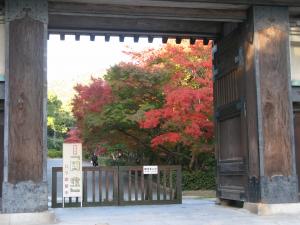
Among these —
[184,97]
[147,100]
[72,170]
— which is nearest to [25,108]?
[72,170]

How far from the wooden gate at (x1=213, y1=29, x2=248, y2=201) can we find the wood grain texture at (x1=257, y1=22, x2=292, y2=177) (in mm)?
858

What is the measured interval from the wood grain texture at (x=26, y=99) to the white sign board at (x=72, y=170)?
3354 millimetres

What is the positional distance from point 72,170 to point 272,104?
19.3 feet

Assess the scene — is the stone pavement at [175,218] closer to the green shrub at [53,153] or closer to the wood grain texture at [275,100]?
the wood grain texture at [275,100]

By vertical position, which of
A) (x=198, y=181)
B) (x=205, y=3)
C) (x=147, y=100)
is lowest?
(x=198, y=181)

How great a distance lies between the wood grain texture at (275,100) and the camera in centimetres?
1059

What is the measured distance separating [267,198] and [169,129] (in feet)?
31.2

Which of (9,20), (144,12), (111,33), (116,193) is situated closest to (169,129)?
A: (116,193)

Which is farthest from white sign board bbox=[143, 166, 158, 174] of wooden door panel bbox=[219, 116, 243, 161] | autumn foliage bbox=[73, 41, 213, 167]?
autumn foliage bbox=[73, 41, 213, 167]

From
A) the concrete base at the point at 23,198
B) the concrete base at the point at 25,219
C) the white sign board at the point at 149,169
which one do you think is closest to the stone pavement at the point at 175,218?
the concrete base at the point at 25,219

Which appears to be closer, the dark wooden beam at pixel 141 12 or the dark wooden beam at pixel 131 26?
the dark wooden beam at pixel 141 12

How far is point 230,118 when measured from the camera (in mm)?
12766

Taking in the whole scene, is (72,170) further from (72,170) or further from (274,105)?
(274,105)

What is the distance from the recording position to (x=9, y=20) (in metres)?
9.93
